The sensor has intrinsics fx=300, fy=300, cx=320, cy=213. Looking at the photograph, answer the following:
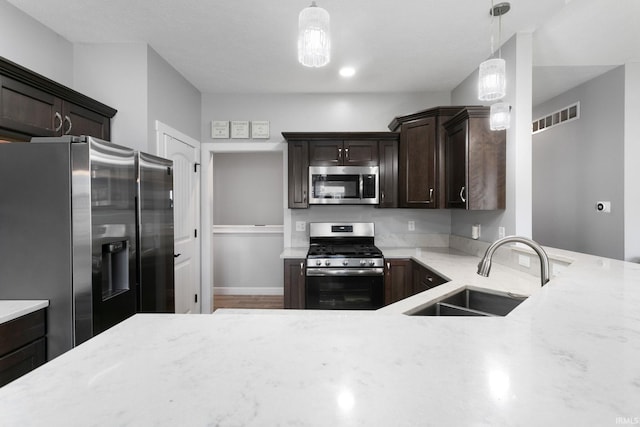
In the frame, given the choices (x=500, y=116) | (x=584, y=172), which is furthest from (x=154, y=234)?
(x=584, y=172)

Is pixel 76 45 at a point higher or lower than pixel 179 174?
higher

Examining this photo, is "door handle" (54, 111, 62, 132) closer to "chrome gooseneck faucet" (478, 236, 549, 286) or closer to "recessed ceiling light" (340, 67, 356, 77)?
"recessed ceiling light" (340, 67, 356, 77)

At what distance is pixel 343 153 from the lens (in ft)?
10.4

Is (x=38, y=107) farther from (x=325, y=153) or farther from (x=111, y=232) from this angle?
(x=325, y=153)

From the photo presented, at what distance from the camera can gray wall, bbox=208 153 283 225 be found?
4.95 meters

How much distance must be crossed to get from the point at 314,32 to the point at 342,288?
2187mm

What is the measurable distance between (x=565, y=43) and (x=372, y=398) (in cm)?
326

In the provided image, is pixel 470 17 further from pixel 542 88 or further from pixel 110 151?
pixel 110 151

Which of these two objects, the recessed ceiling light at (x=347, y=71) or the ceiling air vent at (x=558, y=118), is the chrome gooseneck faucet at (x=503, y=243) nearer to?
the recessed ceiling light at (x=347, y=71)

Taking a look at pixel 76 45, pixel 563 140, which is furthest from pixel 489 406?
pixel 563 140

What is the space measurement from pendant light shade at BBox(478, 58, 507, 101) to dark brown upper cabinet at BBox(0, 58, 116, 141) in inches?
99.4

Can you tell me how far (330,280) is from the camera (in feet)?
9.30

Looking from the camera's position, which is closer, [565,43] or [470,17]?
[470,17]

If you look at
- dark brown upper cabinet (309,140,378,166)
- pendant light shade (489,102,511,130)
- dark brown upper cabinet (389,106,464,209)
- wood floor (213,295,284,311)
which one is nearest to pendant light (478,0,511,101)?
pendant light shade (489,102,511,130)
